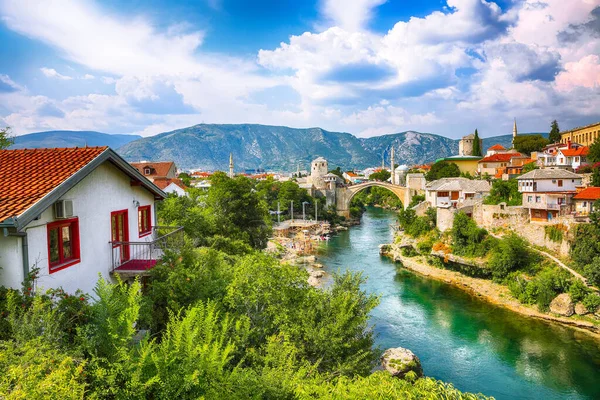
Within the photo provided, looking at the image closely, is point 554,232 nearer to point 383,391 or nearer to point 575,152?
point 575,152

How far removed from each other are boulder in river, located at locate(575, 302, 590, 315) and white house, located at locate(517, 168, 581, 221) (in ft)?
23.7

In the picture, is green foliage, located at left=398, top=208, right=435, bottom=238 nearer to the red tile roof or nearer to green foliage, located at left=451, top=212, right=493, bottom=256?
green foliage, located at left=451, top=212, right=493, bottom=256

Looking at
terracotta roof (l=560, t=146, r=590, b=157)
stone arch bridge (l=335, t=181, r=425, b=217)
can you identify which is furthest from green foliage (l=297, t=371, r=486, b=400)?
stone arch bridge (l=335, t=181, r=425, b=217)

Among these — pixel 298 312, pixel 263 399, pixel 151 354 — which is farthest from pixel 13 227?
pixel 298 312

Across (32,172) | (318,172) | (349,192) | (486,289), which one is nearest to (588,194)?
(486,289)

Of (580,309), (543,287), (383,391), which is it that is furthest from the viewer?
(543,287)

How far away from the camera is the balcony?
7.09m

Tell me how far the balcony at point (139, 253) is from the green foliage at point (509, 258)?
20037mm

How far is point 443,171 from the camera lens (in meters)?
51.0

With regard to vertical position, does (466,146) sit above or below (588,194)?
above

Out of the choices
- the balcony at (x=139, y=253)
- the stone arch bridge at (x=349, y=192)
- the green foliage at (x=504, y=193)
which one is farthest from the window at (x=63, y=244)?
the stone arch bridge at (x=349, y=192)

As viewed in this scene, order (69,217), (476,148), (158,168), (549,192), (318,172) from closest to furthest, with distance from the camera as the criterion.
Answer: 1. (69,217)
2. (549,192)
3. (158,168)
4. (476,148)
5. (318,172)

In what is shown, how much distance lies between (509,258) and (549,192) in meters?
5.44

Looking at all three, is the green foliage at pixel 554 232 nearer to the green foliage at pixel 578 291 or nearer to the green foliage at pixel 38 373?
the green foliage at pixel 578 291
